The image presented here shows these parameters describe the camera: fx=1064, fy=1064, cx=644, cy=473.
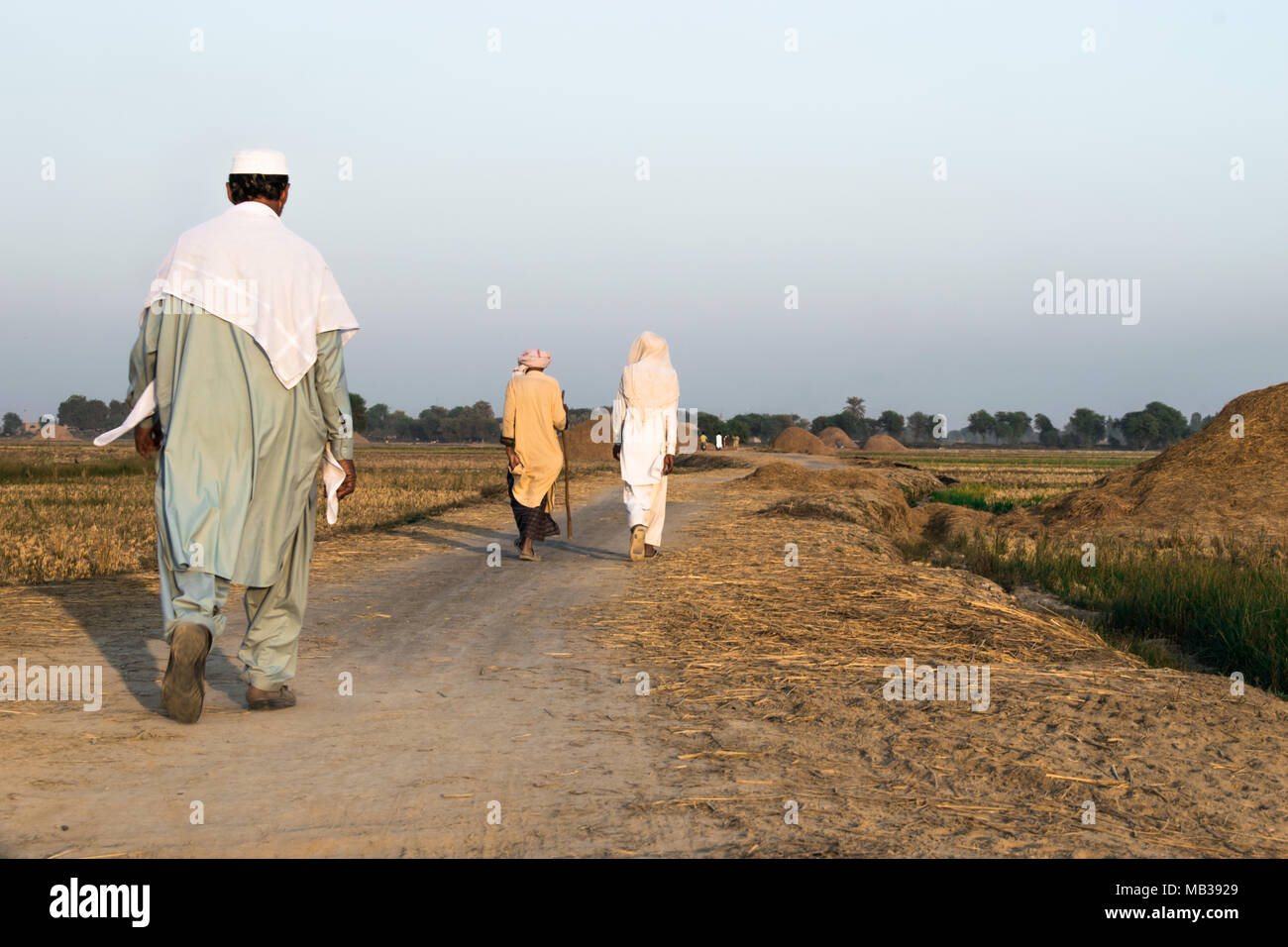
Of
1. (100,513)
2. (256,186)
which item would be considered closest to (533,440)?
(256,186)

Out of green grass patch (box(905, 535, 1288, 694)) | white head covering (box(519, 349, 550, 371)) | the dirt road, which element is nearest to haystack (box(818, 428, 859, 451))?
green grass patch (box(905, 535, 1288, 694))

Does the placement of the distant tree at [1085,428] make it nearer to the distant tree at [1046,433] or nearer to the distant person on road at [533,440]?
the distant tree at [1046,433]

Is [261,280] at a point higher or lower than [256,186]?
lower


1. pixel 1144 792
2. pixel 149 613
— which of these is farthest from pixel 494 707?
pixel 149 613

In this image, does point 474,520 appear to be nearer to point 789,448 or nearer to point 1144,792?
point 1144,792

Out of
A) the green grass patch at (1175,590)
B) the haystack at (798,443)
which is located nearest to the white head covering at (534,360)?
the green grass patch at (1175,590)

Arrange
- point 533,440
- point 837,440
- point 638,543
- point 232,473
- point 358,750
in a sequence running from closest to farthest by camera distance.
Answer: point 358,750, point 232,473, point 638,543, point 533,440, point 837,440

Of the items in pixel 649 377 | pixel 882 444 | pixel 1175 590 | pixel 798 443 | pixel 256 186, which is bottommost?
pixel 1175 590

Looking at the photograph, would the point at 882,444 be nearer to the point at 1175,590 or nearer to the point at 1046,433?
the point at 1046,433

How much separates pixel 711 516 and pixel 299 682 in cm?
1040

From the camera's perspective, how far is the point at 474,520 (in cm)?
1541

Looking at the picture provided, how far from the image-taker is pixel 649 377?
34.4 ft

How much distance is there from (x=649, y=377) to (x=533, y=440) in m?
1.47

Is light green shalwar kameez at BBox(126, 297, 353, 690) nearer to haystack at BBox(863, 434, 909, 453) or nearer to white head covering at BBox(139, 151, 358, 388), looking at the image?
white head covering at BBox(139, 151, 358, 388)
